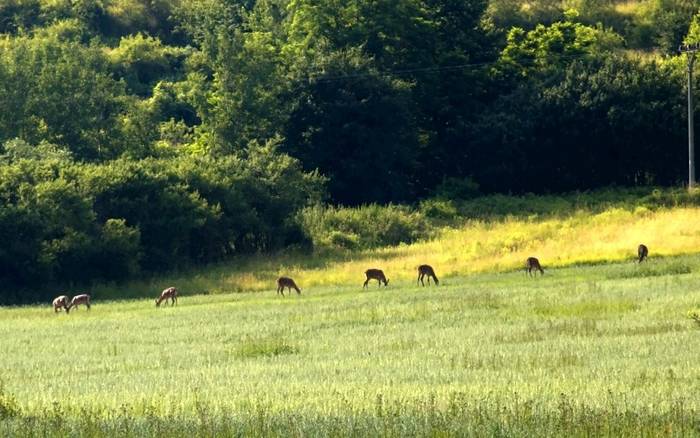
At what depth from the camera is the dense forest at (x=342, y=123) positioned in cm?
5978

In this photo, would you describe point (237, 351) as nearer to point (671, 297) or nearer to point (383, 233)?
point (671, 297)

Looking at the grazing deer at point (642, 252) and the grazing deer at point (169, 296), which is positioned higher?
the grazing deer at point (642, 252)

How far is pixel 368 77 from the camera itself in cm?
7419

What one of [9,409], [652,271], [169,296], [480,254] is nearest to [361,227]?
[480,254]

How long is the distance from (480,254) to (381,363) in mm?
30540

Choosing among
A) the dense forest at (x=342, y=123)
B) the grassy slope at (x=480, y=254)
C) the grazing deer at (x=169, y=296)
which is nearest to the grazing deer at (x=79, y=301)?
the grazing deer at (x=169, y=296)

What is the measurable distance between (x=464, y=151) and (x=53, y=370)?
5428 cm

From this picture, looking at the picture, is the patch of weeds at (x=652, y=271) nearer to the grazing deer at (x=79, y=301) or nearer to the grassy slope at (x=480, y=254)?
the grassy slope at (x=480, y=254)

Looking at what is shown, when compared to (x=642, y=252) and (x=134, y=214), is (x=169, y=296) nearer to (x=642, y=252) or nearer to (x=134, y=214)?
(x=134, y=214)

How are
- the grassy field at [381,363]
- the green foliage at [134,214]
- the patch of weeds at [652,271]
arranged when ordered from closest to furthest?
1. the grassy field at [381,363]
2. the patch of weeds at [652,271]
3. the green foliage at [134,214]

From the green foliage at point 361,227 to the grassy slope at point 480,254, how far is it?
214 cm

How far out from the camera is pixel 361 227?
63844mm

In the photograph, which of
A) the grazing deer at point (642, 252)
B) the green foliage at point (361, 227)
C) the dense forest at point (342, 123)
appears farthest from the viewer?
the green foliage at point (361, 227)

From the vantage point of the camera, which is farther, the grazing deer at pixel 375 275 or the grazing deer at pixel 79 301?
the grazing deer at pixel 375 275
